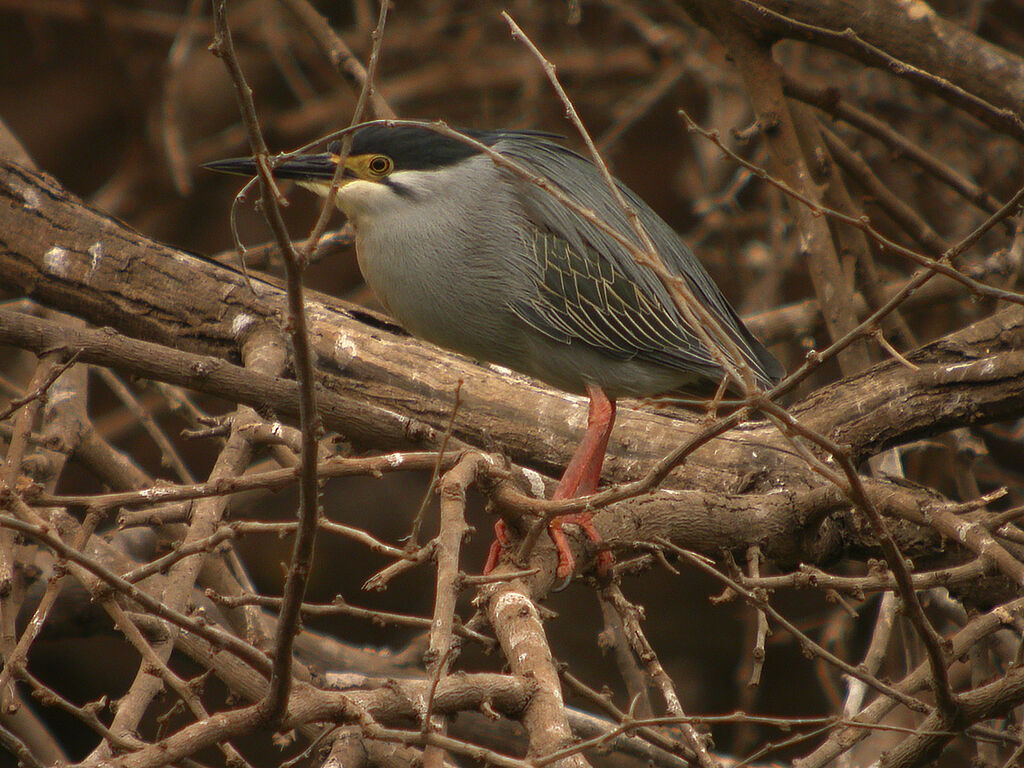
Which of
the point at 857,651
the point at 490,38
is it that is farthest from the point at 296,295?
the point at 857,651

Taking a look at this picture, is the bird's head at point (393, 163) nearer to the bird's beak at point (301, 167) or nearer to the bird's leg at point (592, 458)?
the bird's beak at point (301, 167)

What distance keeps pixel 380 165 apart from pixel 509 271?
1.64 ft

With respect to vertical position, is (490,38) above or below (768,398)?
above

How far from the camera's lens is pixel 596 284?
9.55 ft

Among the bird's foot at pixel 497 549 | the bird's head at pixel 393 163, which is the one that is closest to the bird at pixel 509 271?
the bird's head at pixel 393 163

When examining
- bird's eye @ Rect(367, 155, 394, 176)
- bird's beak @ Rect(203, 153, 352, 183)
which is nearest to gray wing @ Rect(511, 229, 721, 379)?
bird's eye @ Rect(367, 155, 394, 176)

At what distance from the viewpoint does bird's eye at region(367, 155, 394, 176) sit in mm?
2838

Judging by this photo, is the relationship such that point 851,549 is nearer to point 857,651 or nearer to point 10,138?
point 10,138

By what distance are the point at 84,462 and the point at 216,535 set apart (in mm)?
1453

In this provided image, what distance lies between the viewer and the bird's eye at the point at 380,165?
9.31 ft

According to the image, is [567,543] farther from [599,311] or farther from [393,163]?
[393,163]

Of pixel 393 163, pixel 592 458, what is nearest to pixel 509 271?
pixel 393 163

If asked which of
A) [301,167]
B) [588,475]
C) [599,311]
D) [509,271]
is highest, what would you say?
[301,167]

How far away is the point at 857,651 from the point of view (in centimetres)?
601
